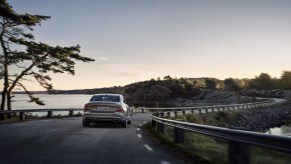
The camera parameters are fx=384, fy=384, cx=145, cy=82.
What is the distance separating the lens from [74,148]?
10203 millimetres

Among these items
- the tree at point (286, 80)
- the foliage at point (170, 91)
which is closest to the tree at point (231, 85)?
the foliage at point (170, 91)

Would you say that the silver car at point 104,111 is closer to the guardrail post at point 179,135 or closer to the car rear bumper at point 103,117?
the car rear bumper at point 103,117

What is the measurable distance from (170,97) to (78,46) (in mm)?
126911

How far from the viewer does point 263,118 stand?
54438 mm

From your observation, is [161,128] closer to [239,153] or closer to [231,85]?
[239,153]

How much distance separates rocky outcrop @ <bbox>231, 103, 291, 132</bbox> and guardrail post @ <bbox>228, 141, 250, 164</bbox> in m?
35.2

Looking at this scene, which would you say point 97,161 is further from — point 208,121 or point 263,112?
point 263,112

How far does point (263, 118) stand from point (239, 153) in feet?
163

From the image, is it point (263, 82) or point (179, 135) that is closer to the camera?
point (179, 135)

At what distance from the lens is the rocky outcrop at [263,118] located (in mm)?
46175

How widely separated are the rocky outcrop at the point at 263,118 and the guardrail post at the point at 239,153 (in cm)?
3523

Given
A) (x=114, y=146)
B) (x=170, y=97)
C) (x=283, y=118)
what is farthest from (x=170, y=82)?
(x=114, y=146)

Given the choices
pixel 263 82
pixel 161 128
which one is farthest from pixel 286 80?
pixel 161 128

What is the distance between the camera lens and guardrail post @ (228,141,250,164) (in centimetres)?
714
